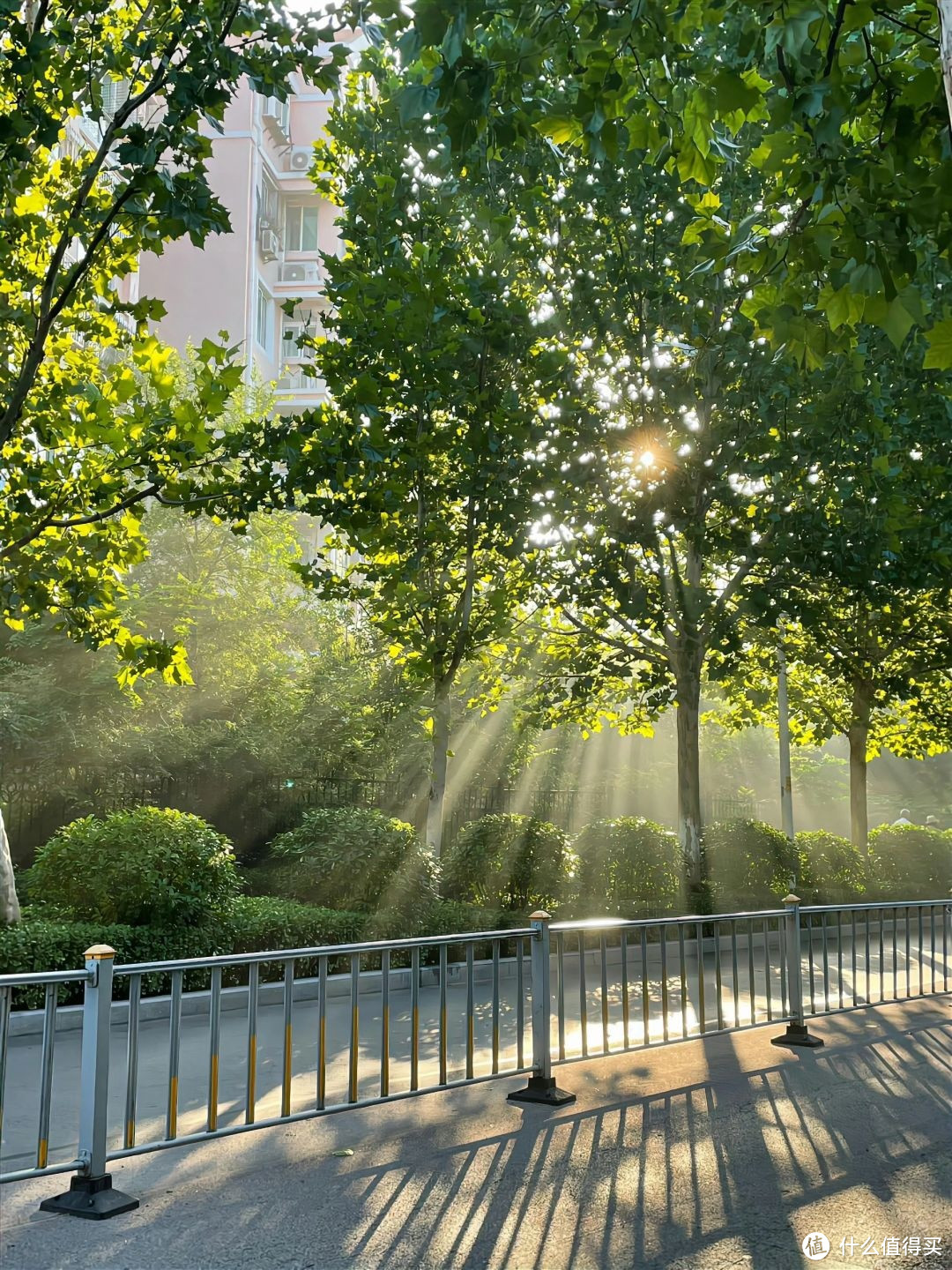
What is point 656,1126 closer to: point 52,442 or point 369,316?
point 52,442

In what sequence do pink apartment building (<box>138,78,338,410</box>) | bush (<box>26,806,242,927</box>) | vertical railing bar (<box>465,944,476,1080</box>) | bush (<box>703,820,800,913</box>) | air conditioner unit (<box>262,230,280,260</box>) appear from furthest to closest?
1. air conditioner unit (<box>262,230,280,260</box>)
2. pink apartment building (<box>138,78,338,410</box>)
3. bush (<box>703,820,800,913</box>)
4. bush (<box>26,806,242,927</box>)
5. vertical railing bar (<box>465,944,476,1080</box>)

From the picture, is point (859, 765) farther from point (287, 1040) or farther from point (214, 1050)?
point (214, 1050)

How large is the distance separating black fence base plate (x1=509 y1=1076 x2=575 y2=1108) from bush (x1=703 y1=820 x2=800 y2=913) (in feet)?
40.5

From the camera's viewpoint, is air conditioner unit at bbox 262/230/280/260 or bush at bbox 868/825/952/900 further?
air conditioner unit at bbox 262/230/280/260

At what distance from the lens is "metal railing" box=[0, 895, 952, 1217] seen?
5203 mm

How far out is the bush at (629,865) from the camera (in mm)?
18203

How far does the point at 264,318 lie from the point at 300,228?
6881 mm

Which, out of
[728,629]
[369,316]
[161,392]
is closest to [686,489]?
[728,629]

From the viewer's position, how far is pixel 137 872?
37.5 ft

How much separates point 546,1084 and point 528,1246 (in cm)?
250

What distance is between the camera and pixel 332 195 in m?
15.8

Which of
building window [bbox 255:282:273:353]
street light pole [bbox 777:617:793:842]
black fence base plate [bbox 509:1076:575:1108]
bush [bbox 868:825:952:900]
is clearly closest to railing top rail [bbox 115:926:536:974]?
black fence base plate [bbox 509:1076:575:1108]

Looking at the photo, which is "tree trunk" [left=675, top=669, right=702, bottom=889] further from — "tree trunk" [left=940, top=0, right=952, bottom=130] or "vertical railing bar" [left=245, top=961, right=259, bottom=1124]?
"tree trunk" [left=940, top=0, right=952, bottom=130]

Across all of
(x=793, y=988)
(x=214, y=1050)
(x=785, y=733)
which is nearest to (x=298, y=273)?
(x=785, y=733)
